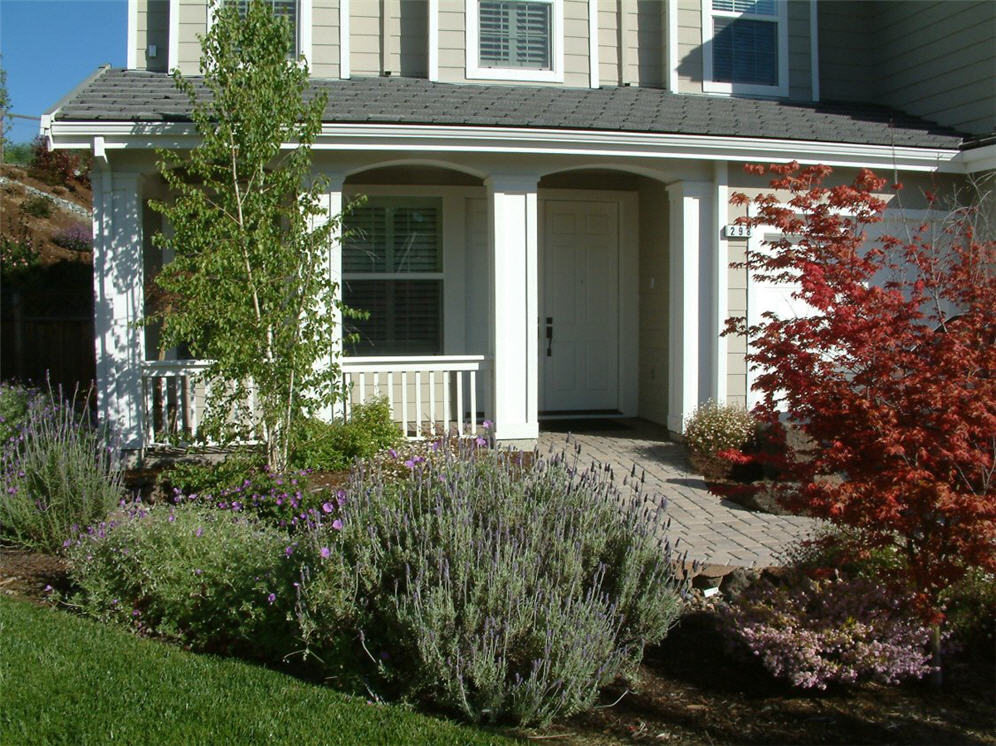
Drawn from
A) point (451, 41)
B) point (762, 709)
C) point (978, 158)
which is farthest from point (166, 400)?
point (978, 158)

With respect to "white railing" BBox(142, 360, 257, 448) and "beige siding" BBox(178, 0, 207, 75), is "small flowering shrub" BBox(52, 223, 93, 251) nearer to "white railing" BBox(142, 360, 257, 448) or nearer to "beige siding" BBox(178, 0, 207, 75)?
"beige siding" BBox(178, 0, 207, 75)

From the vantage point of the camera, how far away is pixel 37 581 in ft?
18.7

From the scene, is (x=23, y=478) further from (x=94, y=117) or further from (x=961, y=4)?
(x=961, y=4)

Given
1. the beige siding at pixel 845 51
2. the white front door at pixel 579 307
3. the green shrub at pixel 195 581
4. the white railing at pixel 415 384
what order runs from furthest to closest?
the beige siding at pixel 845 51
the white front door at pixel 579 307
the white railing at pixel 415 384
the green shrub at pixel 195 581

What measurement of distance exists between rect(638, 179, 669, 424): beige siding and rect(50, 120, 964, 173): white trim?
1520 mm

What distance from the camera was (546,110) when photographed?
375 inches

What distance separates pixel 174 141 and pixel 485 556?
600 cm

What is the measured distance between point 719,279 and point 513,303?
2248 millimetres

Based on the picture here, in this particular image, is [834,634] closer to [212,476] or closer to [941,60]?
[212,476]

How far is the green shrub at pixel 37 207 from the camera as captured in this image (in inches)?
731

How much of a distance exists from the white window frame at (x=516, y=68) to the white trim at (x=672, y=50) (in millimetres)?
1343

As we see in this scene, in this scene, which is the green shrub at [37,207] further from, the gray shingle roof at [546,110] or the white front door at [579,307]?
the white front door at [579,307]

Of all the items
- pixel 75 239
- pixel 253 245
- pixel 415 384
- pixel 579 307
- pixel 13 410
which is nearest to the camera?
pixel 253 245

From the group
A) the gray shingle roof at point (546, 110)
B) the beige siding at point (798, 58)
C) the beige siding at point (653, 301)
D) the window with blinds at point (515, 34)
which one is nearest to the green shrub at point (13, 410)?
the gray shingle roof at point (546, 110)
